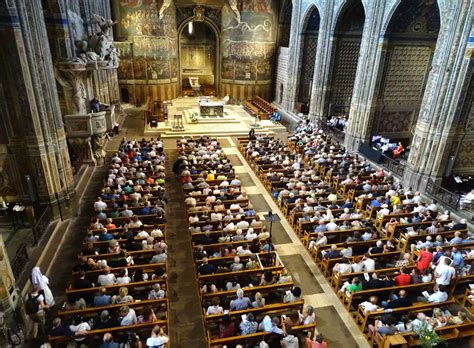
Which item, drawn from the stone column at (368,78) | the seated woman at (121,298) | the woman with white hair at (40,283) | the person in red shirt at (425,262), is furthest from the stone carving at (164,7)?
the person in red shirt at (425,262)

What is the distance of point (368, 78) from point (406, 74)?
248 cm

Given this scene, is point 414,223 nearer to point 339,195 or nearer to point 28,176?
point 339,195

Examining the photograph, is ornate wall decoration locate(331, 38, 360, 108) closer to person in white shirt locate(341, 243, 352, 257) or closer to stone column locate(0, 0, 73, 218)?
person in white shirt locate(341, 243, 352, 257)

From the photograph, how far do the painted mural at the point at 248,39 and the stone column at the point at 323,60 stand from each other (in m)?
9.45

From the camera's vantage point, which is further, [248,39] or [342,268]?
[248,39]

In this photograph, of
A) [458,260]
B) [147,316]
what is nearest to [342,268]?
[458,260]

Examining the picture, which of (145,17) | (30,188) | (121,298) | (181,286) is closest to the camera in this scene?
(121,298)

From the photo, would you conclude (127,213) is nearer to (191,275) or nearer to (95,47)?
(191,275)

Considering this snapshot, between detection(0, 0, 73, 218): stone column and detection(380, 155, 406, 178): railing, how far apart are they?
14657 millimetres

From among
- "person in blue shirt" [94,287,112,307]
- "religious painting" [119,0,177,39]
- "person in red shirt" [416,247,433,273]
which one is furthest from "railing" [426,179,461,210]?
"religious painting" [119,0,177,39]

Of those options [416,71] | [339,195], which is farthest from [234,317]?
[416,71]

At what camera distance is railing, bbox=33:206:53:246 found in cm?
979

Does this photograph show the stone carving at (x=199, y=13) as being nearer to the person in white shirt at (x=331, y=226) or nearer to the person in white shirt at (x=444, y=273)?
the person in white shirt at (x=331, y=226)

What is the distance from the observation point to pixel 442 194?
14.2 m
